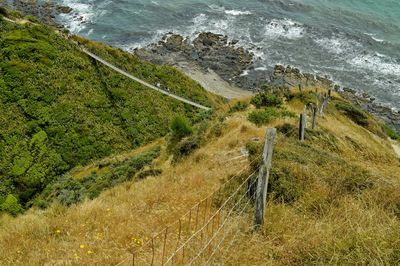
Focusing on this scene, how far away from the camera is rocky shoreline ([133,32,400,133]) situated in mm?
40125

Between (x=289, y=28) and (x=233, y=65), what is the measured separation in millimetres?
11143

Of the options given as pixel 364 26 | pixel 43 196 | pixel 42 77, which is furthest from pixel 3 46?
pixel 364 26

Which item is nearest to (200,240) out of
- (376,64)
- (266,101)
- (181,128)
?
(181,128)

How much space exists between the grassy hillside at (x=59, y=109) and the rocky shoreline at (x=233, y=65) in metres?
8.38

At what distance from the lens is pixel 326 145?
1616 centimetres

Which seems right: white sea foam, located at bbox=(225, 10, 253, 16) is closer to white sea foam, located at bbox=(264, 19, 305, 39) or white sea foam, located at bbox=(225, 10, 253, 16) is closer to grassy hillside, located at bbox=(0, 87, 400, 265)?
white sea foam, located at bbox=(264, 19, 305, 39)

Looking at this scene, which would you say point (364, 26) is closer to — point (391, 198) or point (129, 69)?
point (129, 69)

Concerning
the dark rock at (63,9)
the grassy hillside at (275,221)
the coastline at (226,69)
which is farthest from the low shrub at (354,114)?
the dark rock at (63,9)

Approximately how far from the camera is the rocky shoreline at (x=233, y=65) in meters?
40.1

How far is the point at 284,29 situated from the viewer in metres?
51.6

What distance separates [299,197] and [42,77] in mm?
26025

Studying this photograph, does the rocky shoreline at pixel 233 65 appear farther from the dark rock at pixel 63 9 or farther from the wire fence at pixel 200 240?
the wire fence at pixel 200 240

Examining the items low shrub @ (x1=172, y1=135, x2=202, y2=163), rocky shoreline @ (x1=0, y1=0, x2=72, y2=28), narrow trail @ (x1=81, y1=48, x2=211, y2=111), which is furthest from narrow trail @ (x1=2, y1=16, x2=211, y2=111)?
low shrub @ (x1=172, y1=135, x2=202, y2=163)

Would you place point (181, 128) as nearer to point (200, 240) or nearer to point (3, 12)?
point (200, 240)
